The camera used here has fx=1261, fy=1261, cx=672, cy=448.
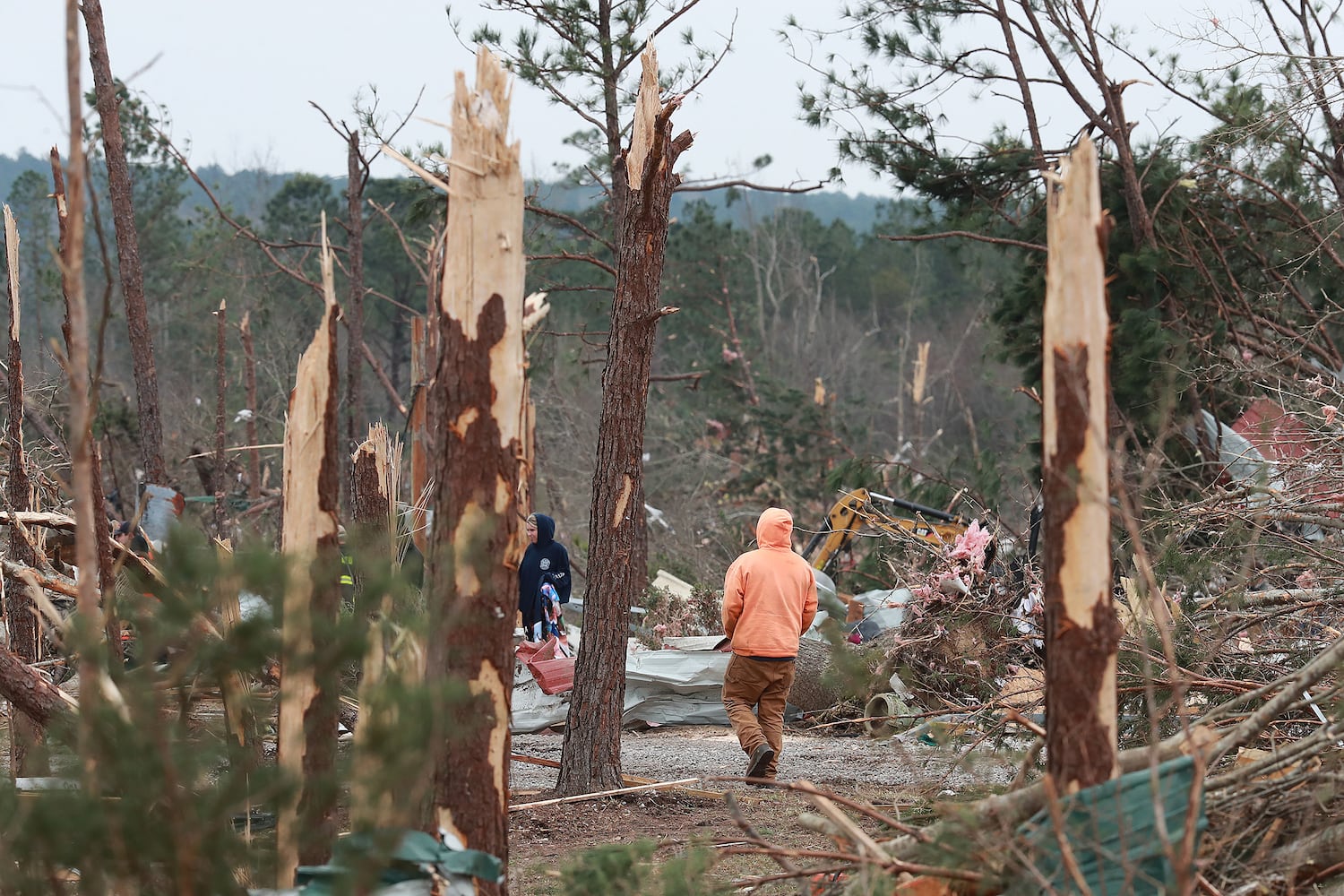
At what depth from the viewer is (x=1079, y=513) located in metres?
2.95

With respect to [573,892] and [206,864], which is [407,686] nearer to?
[206,864]

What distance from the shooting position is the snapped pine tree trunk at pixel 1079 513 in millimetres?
2920

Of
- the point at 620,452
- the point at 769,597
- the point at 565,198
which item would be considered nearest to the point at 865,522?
the point at 769,597

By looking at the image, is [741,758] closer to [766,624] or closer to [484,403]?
[766,624]

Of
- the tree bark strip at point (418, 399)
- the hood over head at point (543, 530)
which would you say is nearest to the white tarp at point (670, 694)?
the hood over head at point (543, 530)

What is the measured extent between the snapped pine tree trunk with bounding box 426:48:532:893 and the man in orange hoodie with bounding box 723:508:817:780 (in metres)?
3.74

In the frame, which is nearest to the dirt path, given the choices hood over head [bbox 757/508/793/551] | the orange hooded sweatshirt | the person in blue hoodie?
the orange hooded sweatshirt

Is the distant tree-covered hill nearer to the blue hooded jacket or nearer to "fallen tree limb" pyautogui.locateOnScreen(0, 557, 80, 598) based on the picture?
the blue hooded jacket

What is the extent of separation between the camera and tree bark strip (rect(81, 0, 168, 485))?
36.1 feet

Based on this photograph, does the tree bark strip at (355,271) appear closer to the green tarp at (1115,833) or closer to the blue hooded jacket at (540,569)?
the blue hooded jacket at (540,569)

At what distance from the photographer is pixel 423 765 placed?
7.61ft

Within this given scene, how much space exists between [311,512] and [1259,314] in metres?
10.9

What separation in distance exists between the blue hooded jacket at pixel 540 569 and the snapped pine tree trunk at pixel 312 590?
5.93 meters

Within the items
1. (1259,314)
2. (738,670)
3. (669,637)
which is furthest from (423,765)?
(1259,314)
